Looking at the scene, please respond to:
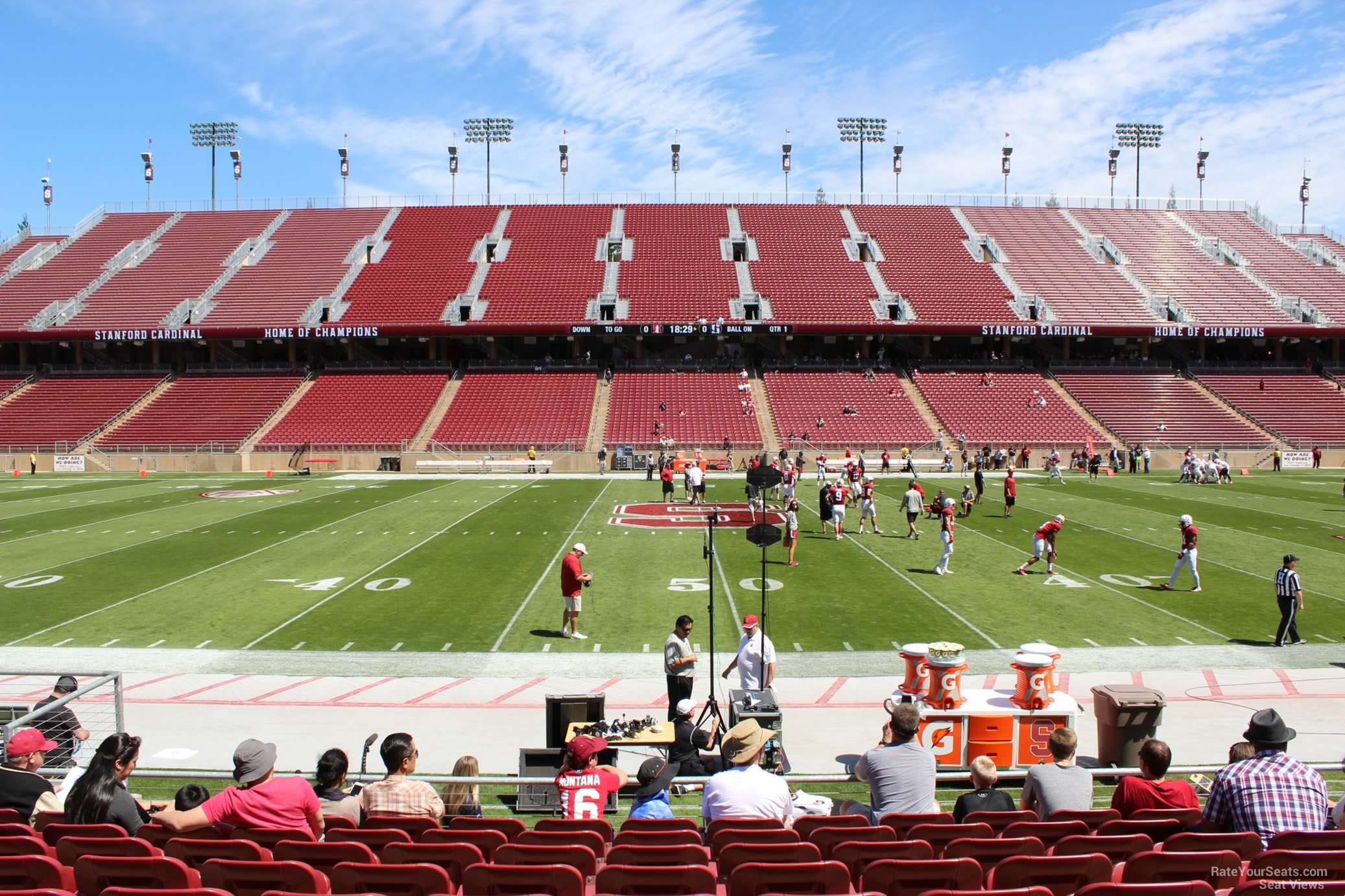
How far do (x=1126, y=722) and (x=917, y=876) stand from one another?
18.0 feet

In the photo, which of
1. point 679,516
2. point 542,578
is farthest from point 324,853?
point 679,516

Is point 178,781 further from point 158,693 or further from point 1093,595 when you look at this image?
point 1093,595

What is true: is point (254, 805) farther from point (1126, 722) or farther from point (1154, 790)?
point (1126, 722)

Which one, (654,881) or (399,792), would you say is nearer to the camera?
(654,881)

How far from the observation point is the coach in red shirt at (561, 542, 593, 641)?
14531 mm

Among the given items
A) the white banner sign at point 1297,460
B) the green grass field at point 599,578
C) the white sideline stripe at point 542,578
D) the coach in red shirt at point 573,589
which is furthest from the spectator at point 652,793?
the white banner sign at point 1297,460

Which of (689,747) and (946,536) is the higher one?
(946,536)

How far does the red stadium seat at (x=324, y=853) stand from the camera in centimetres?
479

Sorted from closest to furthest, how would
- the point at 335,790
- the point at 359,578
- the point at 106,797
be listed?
the point at 106,797 < the point at 335,790 < the point at 359,578

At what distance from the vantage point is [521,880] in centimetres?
455

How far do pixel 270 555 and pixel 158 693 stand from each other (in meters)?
10.3

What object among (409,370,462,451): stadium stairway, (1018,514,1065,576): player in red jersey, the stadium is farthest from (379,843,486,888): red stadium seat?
(409,370,462,451): stadium stairway

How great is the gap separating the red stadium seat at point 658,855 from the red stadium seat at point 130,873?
216 centimetres

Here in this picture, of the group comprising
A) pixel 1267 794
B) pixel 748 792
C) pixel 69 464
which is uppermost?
pixel 69 464
